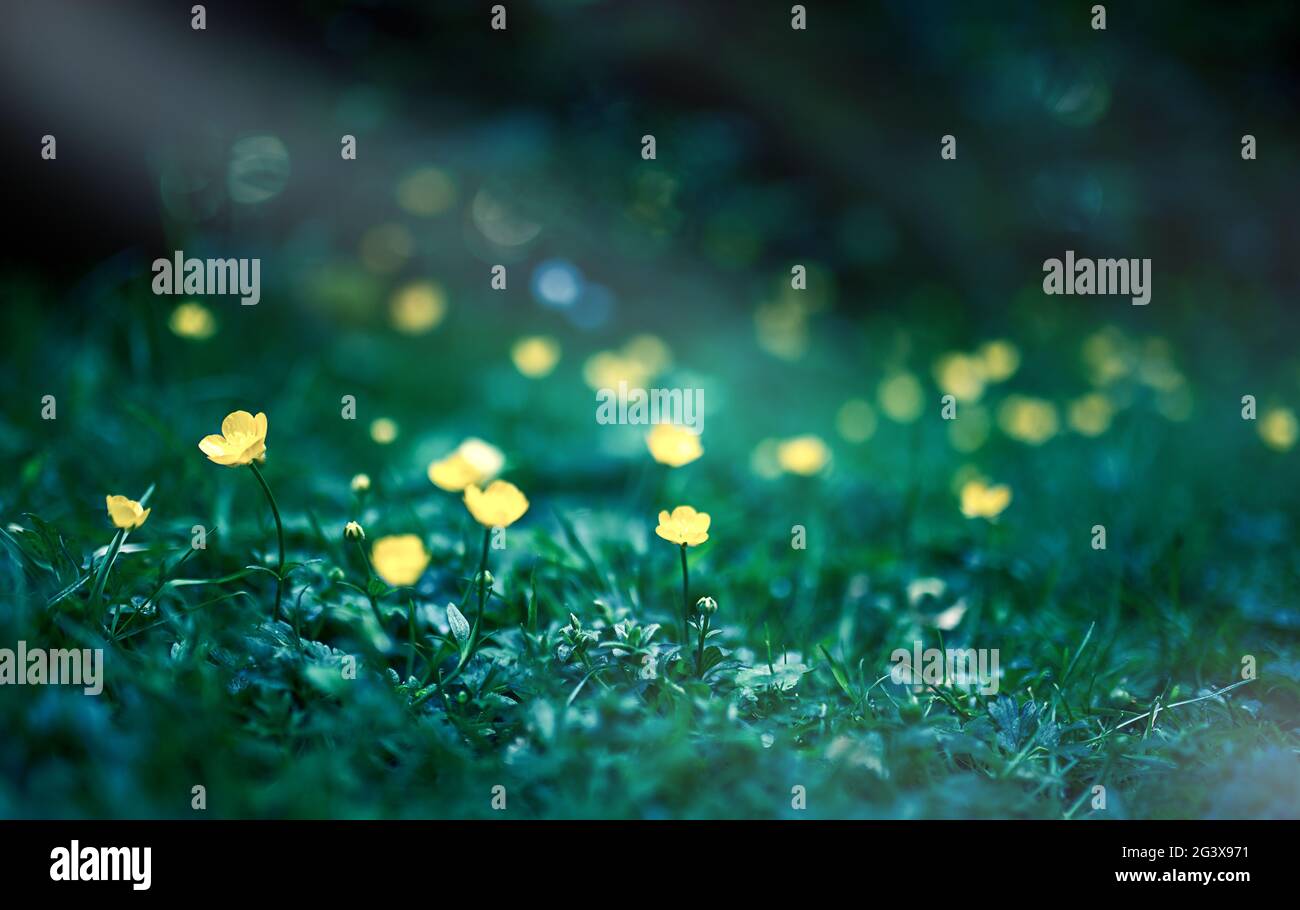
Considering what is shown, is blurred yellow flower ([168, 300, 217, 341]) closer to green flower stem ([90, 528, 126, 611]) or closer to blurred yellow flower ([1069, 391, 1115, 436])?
green flower stem ([90, 528, 126, 611])

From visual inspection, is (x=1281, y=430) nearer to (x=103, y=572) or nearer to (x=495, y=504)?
(x=495, y=504)

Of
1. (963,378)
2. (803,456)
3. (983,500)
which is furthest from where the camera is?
(963,378)

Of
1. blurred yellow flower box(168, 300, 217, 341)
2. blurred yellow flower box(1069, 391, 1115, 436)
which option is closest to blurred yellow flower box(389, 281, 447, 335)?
blurred yellow flower box(168, 300, 217, 341)

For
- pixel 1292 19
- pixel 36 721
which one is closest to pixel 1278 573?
pixel 1292 19

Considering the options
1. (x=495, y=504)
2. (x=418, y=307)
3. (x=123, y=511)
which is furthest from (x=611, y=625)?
(x=418, y=307)

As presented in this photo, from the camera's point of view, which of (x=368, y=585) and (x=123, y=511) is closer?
(x=123, y=511)

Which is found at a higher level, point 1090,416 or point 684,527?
point 1090,416
